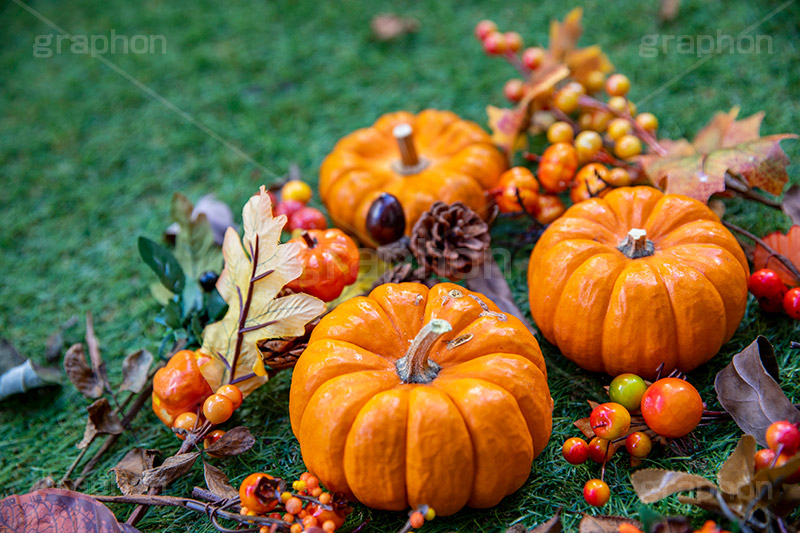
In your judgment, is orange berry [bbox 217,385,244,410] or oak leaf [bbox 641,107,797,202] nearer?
orange berry [bbox 217,385,244,410]

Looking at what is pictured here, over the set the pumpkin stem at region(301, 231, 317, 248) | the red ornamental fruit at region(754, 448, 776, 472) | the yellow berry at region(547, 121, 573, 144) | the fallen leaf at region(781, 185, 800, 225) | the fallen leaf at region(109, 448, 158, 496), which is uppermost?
the yellow berry at region(547, 121, 573, 144)

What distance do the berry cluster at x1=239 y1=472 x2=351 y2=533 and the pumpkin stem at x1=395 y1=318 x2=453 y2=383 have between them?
36 cm

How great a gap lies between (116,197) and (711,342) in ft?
9.65

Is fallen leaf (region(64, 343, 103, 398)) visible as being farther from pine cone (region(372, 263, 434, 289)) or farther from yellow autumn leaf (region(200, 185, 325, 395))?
pine cone (region(372, 263, 434, 289))

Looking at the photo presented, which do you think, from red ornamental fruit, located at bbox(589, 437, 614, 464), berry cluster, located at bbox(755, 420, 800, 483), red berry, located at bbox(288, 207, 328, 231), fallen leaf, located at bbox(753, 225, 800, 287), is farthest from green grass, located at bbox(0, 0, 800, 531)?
red berry, located at bbox(288, 207, 328, 231)

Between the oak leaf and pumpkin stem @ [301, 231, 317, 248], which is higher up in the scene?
the oak leaf

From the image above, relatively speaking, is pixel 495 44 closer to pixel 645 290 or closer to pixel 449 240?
pixel 449 240

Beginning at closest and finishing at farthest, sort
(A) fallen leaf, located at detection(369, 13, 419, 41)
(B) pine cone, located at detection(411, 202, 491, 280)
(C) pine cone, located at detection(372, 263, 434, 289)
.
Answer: (C) pine cone, located at detection(372, 263, 434, 289)
(B) pine cone, located at detection(411, 202, 491, 280)
(A) fallen leaf, located at detection(369, 13, 419, 41)

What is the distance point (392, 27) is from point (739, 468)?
10.6 ft

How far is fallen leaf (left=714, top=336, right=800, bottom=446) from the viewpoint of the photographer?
1592 millimetres

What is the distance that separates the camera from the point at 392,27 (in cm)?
381

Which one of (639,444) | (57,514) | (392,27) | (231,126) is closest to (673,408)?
(639,444)

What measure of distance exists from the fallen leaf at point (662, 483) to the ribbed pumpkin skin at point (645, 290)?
0.43 m

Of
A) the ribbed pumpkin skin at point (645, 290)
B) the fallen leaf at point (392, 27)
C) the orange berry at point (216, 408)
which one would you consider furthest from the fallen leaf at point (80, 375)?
the fallen leaf at point (392, 27)
